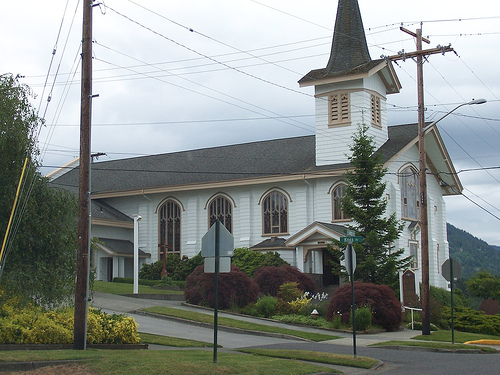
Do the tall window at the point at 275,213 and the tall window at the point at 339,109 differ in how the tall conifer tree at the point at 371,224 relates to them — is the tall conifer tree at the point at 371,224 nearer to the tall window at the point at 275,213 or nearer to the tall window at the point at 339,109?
the tall window at the point at 339,109

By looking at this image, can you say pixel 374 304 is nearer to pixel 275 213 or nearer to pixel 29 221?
pixel 29 221

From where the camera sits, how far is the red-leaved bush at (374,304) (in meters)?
27.6

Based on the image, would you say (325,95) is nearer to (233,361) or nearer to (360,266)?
(360,266)

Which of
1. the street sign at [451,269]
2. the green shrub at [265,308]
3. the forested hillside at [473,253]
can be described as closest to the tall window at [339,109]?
the green shrub at [265,308]

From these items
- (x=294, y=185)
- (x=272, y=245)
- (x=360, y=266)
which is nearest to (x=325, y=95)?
(x=294, y=185)

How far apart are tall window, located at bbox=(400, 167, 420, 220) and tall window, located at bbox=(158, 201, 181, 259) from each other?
1410cm

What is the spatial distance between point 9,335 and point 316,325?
13.7 m

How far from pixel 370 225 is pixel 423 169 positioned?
7.18 m

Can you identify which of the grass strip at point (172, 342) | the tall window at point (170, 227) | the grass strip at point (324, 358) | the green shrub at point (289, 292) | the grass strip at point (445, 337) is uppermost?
the tall window at point (170, 227)

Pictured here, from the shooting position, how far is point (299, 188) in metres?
41.2

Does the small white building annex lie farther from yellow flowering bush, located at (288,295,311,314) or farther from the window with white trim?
yellow flowering bush, located at (288,295,311,314)

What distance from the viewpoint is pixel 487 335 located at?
29.1m

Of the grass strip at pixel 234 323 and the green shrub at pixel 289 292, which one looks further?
the green shrub at pixel 289 292

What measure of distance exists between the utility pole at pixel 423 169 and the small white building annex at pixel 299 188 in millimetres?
10845
